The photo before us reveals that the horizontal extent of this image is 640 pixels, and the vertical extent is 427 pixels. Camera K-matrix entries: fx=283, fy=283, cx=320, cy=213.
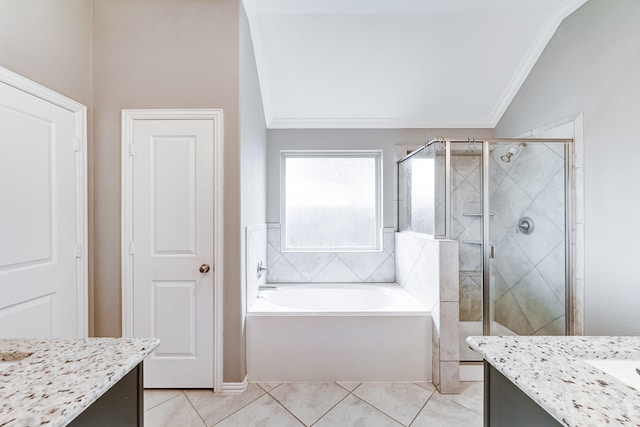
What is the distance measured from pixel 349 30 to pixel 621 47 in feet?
5.64

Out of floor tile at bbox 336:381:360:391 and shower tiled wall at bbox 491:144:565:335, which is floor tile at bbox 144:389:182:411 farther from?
shower tiled wall at bbox 491:144:565:335

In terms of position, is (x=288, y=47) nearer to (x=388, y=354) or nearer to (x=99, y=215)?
(x=99, y=215)

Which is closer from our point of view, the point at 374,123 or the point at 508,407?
the point at 508,407

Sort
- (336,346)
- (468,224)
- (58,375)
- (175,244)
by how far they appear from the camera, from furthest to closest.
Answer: (468,224)
(336,346)
(175,244)
(58,375)

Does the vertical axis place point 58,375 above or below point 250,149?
below

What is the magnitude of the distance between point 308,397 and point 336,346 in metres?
0.37

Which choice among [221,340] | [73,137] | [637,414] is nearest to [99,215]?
[73,137]

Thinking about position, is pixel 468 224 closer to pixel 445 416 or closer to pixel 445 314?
pixel 445 314

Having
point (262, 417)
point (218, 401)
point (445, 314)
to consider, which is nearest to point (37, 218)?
point (218, 401)

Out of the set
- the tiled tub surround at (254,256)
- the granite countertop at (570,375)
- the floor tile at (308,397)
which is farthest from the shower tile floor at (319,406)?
the granite countertop at (570,375)

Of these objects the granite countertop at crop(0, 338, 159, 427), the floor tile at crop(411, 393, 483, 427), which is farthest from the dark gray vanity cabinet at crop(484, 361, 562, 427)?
the granite countertop at crop(0, 338, 159, 427)

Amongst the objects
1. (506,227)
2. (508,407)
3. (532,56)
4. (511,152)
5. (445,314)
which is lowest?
(445,314)

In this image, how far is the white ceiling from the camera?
2.08 meters

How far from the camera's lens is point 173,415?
1.73 meters
